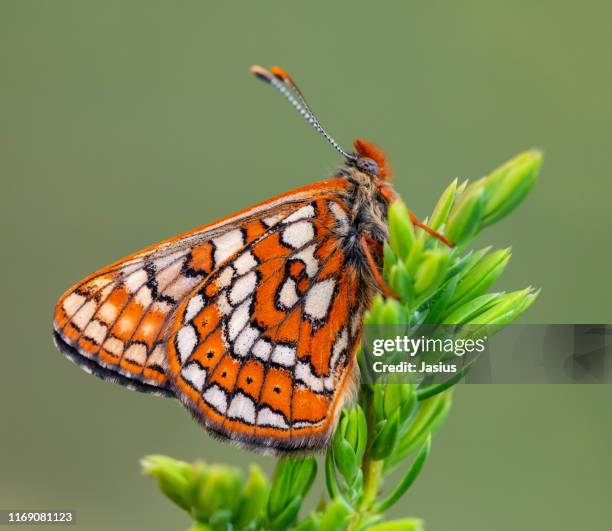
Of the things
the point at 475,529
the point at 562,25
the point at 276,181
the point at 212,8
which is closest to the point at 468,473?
the point at 475,529

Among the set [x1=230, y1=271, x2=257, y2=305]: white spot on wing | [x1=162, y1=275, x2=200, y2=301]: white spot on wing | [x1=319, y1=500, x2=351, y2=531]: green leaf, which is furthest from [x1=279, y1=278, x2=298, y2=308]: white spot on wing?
[x1=319, y1=500, x2=351, y2=531]: green leaf

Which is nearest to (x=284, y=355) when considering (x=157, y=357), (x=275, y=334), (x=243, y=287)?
(x=275, y=334)

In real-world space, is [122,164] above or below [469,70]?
below

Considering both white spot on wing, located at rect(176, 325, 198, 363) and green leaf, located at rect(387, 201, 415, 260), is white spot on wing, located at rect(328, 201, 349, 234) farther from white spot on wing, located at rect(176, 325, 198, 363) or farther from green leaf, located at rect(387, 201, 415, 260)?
green leaf, located at rect(387, 201, 415, 260)

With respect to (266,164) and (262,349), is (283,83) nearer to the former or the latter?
(262,349)

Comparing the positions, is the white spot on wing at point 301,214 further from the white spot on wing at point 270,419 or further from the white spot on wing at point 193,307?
the white spot on wing at point 270,419

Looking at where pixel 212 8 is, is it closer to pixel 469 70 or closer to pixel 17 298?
pixel 469 70
